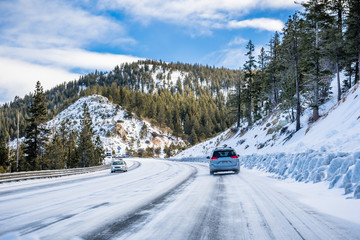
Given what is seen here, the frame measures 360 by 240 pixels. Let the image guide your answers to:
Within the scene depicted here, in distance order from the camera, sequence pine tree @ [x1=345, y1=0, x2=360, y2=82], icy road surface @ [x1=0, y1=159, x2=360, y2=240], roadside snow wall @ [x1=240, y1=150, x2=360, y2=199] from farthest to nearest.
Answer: pine tree @ [x1=345, y1=0, x2=360, y2=82] → roadside snow wall @ [x1=240, y1=150, x2=360, y2=199] → icy road surface @ [x1=0, y1=159, x2=360, y2=240]

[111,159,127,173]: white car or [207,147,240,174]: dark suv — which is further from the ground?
[207,147,240,174]: dark suv

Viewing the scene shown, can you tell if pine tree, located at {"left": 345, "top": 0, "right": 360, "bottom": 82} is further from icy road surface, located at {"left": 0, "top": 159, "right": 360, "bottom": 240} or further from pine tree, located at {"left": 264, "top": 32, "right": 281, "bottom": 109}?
icy road surface, located at {"left": 0, "top": 159, "right": 360, "bottom": 240}

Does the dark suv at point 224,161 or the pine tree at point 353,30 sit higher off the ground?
the pine tree at point 353,30

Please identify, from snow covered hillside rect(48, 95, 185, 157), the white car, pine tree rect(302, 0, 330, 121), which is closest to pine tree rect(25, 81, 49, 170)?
the white car

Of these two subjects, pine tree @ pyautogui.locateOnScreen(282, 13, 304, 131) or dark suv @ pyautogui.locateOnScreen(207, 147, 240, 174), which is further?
pine tree @ pyautogui.locateOnScreen(282, 13, 304, 131)

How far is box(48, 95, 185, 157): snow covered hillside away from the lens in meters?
121

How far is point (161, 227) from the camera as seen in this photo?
14.3 ft

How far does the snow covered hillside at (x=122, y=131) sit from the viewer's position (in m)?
121

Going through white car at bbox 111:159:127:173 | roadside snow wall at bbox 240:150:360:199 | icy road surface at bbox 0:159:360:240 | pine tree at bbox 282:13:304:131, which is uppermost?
pine tree at bbox 282:13:304:131

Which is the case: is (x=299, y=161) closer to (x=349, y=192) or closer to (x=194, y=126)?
(x=349, y=192)

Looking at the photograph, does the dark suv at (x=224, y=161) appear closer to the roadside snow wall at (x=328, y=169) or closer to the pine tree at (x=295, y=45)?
the roadside snow wall at (x=328, y=169)

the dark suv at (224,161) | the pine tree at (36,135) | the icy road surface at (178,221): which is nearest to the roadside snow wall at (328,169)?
the icy road surface at (178,221)

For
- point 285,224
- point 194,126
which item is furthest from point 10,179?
point 194,126

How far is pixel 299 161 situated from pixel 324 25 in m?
24.4
